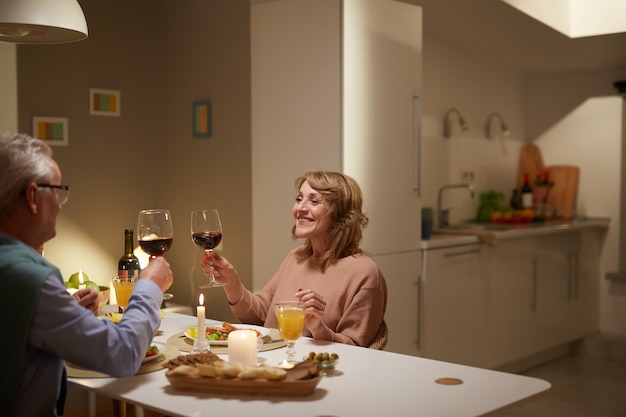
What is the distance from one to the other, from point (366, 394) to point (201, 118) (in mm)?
2911

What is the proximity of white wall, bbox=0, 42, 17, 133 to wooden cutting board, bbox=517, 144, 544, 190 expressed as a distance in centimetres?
422

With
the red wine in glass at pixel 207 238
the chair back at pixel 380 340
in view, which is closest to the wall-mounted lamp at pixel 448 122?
the chair back at pixel 380 340

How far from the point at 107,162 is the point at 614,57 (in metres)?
3.75

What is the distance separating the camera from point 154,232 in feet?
7.68

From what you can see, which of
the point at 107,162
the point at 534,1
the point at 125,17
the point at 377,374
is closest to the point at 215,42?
the point at 125,17

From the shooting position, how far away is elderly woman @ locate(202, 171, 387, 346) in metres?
2.70

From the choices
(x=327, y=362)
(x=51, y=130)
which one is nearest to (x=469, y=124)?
(x=51, y=130)

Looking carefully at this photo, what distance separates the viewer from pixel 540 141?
680 cm

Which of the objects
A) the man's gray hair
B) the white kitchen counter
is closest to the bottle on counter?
the white kitchen counter

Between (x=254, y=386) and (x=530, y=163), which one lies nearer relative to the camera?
(x=254, y=386)

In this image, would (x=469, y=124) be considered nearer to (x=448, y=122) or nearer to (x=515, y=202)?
(x=448, y=122)

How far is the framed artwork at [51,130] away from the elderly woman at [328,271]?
183cm

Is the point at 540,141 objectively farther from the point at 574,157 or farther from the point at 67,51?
the point at 67,51

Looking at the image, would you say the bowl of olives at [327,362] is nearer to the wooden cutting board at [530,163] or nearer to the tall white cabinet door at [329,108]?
the tall white cabinet door at [329,108]
